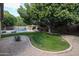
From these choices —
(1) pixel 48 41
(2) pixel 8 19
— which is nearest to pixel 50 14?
(1) pixel 48 41

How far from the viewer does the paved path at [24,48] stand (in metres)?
2.58

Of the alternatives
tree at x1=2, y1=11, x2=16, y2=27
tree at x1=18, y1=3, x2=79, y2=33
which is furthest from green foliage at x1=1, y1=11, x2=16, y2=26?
tree at x1=18, y1=3, x2=79, y2=33

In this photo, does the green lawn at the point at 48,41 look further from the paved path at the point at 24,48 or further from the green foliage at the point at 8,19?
the green foliage at the point at 8,19

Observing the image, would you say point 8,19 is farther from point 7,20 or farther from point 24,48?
point 24,48

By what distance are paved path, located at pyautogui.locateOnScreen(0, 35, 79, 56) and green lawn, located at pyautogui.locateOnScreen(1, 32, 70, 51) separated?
0.18 feet

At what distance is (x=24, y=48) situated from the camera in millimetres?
2602

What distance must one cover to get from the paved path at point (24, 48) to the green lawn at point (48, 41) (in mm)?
55

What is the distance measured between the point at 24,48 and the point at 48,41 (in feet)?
1.01

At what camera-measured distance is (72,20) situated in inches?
103

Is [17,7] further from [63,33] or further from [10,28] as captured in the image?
[63,33]

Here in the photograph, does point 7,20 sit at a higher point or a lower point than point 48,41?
higher

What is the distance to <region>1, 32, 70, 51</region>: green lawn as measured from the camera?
2586 mm

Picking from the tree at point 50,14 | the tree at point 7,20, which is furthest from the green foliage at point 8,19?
the tree at point 50,14

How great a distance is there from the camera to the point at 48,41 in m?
2.60
